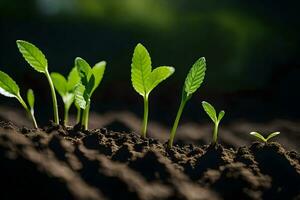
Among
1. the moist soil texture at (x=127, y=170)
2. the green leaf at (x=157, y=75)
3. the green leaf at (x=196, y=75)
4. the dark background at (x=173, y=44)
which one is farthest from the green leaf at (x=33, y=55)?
the dark background at (x=173, y=44)

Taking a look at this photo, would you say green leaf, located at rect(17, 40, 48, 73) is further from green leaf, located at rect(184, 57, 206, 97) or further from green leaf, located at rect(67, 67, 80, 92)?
green leaf, located at rect(184, 57, 206, 97)

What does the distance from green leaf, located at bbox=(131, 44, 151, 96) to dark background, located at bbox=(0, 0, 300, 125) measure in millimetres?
876

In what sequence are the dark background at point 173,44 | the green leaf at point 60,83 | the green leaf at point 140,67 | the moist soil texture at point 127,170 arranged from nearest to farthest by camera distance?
the moist soil texture at point 127,170 < the green leaf at point 140,67 < the green leaf at point 60,83 < the dark background at point 173,44

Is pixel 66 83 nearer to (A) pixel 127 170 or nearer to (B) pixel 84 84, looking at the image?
(B) pixel 84 84

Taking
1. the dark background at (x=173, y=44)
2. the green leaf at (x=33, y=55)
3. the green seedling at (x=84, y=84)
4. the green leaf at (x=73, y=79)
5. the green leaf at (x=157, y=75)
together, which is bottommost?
the green seedling at (x=84, y=84)

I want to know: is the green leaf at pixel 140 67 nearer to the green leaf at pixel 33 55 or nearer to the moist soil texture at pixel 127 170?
the moist soil texture at pixel 127 170

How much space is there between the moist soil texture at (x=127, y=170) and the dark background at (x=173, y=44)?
99 centimetres

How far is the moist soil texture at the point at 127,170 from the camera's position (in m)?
1.31

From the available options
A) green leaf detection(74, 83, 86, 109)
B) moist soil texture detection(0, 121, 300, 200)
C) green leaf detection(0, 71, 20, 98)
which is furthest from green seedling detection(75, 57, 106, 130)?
green leaf detection(0, 71, 20, 98)

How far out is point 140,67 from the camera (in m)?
1.69

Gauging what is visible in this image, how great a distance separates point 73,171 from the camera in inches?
54.5

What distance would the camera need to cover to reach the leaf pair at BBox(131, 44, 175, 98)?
167cm

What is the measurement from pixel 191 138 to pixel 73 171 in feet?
2.94

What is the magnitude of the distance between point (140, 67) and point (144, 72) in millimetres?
24
